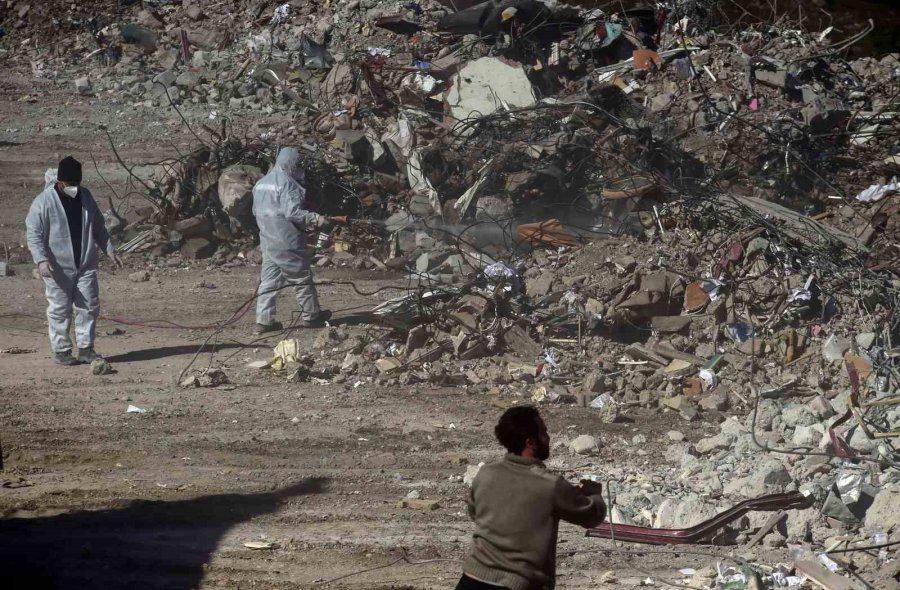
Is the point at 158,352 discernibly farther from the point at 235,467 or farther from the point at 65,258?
the point at 235,467

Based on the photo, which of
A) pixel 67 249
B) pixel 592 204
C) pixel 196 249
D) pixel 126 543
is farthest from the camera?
pixel 196 249

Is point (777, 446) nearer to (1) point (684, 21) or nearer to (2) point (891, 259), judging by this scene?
(2) point (891, 259)

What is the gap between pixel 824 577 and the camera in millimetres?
5098

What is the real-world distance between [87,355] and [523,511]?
260 inches

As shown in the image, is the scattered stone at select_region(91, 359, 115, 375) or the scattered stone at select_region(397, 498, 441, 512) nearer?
the scattered stone at select_region(397, 498, 441, 512)

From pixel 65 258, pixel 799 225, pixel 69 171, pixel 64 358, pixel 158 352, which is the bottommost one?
pixel 158 352

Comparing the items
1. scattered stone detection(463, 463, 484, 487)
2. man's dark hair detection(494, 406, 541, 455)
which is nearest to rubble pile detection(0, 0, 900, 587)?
scattered stone detection(463, 463, 484, 487)

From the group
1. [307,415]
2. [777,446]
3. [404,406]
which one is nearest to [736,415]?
[777,446]

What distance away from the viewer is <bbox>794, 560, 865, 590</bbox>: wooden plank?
5008 mm

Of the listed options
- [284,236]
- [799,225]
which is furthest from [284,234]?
[799,225]

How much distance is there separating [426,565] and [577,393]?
3206 millimetres

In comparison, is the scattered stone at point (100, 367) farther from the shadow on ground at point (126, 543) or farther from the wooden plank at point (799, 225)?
the wooden plank at point (799, 225)

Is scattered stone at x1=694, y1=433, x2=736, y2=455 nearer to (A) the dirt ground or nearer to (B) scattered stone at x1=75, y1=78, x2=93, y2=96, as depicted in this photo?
(A) the dirt ground

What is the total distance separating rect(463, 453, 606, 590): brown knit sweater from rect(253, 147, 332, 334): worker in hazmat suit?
6.32 metres
